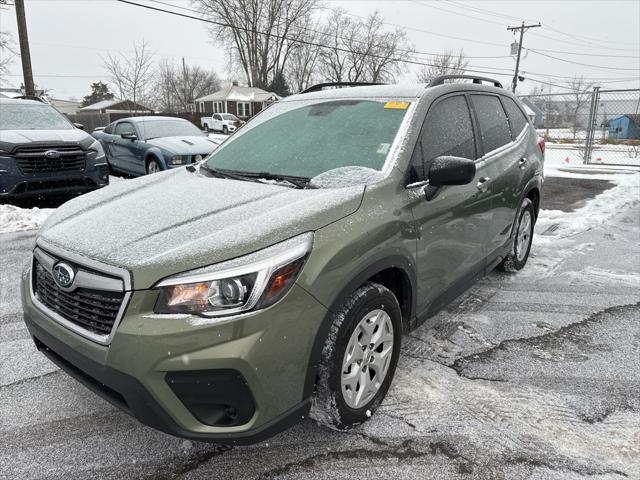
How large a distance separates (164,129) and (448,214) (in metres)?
8.75

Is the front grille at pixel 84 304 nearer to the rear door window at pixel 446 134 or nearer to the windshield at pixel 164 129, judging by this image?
the rear door window at pixel 446 134

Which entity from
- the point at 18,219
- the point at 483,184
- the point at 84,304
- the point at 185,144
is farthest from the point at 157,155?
the point at 84,304

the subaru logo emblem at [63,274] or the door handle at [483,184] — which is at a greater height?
the door handle at [483,184]

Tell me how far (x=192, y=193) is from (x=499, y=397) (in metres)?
2.11

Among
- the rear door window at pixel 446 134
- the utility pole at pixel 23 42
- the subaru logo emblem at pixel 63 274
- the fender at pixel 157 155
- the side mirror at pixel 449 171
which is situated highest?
the utility pole at pixel 23 42

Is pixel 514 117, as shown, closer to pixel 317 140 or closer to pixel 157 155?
pixel 317 140

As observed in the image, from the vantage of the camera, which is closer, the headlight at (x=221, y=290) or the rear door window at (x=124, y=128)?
the headlight at (x=221, y=290)

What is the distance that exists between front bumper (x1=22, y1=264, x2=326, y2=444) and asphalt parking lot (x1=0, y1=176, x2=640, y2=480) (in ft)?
1.46

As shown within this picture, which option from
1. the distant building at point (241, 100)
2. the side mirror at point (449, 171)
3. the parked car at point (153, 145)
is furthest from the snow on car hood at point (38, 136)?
the distant building at point (241, 100)

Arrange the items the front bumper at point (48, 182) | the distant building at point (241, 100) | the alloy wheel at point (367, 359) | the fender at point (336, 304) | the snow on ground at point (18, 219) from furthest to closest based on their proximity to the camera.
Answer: the distant building at point (241, 100)
the front bumper at point (48, 182)
the snow on ground at point (18, 219)
the alloy wheel at point (367, 359)
the fender at point (336, 304)

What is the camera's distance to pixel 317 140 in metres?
3.03

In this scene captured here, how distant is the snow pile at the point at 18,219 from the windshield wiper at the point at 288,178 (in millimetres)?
4850

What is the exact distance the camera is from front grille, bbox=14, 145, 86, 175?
7016 mm

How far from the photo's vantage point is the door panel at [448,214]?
2.75 metres
